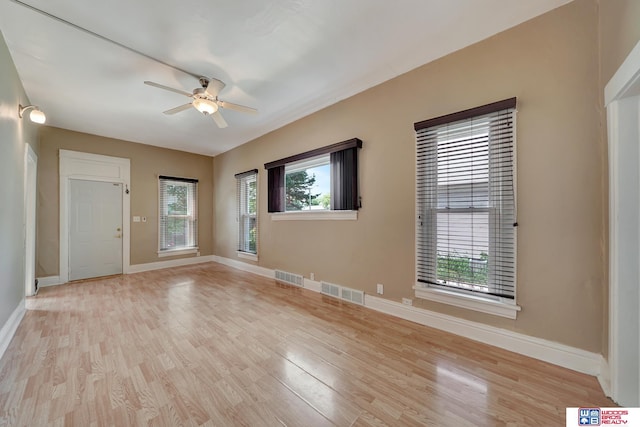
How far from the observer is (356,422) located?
1.37 metres

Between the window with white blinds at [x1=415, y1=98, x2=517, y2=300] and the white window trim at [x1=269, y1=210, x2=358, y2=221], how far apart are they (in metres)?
0.96

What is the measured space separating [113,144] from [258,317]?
193 inches

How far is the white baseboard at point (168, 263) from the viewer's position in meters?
5.14

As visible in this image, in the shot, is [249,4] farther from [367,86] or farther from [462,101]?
[462,101]

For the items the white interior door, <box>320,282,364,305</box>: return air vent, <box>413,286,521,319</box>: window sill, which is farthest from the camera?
the white interior door

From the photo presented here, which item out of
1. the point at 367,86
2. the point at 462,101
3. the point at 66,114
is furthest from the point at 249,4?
the point at 66,114

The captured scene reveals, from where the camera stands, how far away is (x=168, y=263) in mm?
5598

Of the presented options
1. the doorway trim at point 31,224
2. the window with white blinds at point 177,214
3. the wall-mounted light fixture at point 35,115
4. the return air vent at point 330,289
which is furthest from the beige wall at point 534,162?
the doorway trim at point 31,224

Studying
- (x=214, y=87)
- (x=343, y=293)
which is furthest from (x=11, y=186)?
(x=343, y=293)

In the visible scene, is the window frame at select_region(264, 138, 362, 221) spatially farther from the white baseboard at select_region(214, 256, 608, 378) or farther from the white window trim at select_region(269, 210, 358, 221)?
the white baseboard at select_region(214, 256, 608, 378)

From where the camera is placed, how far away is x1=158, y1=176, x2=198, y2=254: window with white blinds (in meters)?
5.60
